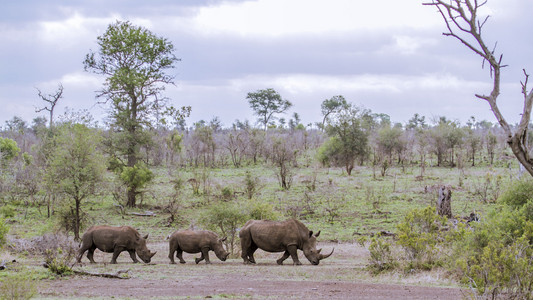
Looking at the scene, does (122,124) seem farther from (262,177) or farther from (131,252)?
(131,252)

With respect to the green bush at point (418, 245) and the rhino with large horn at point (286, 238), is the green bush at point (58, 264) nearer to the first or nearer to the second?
the rhino with large horn at point (286, 238)

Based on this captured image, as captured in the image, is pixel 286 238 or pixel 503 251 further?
pixel 286 238

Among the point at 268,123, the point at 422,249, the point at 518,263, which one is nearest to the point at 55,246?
the point at 422,249

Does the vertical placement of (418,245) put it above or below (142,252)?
above

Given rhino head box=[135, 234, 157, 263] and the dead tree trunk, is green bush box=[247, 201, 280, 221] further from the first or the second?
the dead tree trunk

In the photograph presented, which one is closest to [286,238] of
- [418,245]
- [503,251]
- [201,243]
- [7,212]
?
[201,243]

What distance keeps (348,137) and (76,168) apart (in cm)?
3373

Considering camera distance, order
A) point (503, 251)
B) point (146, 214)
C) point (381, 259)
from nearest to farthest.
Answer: point (503, 251) → point (381, 259) → point (146, 214)

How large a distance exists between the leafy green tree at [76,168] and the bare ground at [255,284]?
28.3 ft

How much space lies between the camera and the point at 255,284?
12500 mm

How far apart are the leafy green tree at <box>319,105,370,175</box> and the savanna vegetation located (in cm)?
14

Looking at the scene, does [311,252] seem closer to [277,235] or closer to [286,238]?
[286,238]

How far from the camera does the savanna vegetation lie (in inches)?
549

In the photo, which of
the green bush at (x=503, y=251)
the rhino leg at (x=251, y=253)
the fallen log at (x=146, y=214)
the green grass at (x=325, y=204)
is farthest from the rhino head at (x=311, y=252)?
the fallen log at (x=146, y=214)
